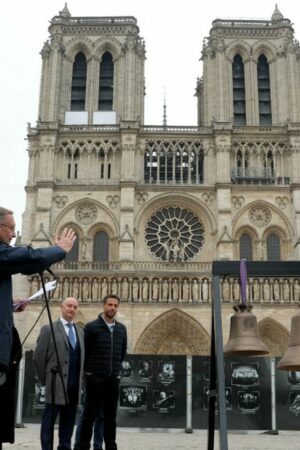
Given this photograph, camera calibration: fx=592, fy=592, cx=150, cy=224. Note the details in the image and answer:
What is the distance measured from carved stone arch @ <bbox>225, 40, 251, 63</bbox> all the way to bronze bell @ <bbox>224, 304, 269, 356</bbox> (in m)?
28.3

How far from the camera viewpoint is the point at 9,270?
3.96m

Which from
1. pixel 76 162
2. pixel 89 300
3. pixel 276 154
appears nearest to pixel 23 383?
pixel 89 300

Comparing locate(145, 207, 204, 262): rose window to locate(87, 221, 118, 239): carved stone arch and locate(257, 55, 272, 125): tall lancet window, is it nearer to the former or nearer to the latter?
locate(87, 221, 118, 239): carved stone arch

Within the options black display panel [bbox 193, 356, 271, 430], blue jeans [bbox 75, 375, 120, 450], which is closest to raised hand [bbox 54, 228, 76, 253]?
blue jeans [bbox 75, 375, 120, 450]

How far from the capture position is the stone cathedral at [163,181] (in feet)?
86.4

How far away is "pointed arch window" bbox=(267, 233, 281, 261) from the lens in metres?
28.8

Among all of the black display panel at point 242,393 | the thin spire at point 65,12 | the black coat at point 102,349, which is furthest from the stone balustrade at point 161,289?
the black coat at point 102,349

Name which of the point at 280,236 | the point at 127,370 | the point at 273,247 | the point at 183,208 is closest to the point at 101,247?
the point at 183,208

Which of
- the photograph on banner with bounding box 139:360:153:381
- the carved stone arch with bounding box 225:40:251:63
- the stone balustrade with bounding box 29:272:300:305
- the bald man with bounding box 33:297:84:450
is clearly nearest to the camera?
the bald man with bounding box 33:297:84:450

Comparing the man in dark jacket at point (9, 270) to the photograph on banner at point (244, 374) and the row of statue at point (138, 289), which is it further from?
the row of statue at point (138, 289)

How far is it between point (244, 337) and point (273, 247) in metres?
23.8

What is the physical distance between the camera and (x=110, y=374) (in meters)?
6.45

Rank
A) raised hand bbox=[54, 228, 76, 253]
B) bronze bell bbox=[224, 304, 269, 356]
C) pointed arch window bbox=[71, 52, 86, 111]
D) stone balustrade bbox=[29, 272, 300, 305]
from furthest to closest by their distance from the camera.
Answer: pointed arch window bbox=[71, 52, 86, 111]
stone balustrade bbox=[29, 272, 300, 305]
bronze bell bbox=[224, 304, 269, 356]
raised hand bbox=[54, 228, 76, 253]

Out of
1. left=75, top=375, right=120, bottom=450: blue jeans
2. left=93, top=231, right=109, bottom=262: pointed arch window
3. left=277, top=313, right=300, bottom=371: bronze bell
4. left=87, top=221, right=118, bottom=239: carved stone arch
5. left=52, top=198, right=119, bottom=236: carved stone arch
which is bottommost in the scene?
left=75, top=375, right=120, bottom=450: blue jeans
